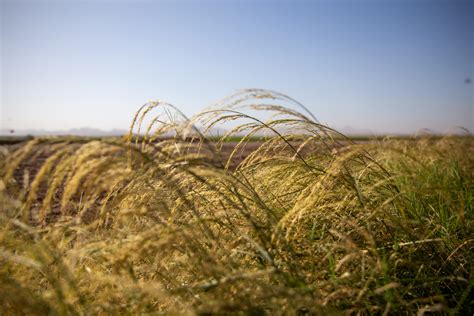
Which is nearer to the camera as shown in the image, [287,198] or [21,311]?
[21,311]

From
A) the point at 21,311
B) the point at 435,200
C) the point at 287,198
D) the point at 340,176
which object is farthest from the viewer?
the point at 435,200

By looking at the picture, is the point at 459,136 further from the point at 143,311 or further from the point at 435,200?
the point at 143,311

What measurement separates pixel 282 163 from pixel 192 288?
85cm

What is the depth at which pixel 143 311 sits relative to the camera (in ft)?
3.17

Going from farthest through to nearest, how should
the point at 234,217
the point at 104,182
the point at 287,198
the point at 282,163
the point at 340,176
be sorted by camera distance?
the point at 287,198 < the point at 282,163 < the point at 234,217 < the point at 340,176 < the point at 104,182

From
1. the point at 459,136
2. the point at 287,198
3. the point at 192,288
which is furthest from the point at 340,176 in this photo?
the point at 459,136

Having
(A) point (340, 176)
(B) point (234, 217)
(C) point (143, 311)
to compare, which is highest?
(A) point (340, 176)

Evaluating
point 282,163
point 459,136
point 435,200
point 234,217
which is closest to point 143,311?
point 234,217

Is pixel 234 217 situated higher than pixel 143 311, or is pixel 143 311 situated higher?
pixel 234 217

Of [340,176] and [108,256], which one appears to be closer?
[108,256]

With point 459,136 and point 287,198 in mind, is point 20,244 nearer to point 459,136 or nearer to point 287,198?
point 287,198

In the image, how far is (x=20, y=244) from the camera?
1.03 m

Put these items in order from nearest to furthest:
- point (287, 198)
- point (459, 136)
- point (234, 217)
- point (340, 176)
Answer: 1. point (340, 176)
2. point (234, 217)
3. point (287, 198)
4. point (459, 136)

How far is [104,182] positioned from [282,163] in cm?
96
